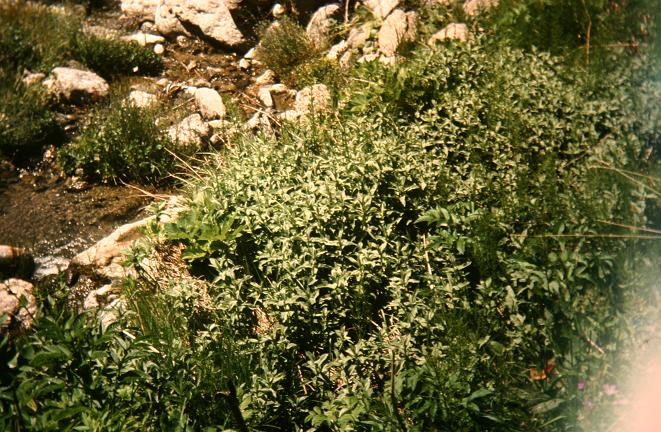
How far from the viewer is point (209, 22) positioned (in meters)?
7.52

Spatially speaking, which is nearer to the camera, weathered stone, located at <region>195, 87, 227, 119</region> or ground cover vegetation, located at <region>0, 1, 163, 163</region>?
ground cover vegetation, located at <region>0, 1, 163, 163</region>

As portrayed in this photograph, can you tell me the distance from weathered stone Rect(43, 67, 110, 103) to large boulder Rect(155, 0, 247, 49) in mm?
1500

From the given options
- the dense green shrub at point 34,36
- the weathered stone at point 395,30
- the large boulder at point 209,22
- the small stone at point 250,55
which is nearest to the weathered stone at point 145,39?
the large boulder at point 209,22

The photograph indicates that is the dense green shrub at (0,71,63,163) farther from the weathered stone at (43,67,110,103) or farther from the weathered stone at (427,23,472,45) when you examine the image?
the weathered stone at (427,23,472,45)

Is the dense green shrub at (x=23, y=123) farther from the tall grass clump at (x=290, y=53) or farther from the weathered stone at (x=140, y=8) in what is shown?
the weathered stone at (x=140, y=8)

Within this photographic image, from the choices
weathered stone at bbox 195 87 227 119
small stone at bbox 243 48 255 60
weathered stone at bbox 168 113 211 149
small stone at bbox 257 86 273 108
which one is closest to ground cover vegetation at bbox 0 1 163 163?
small stone at bbox 243 48 255 60

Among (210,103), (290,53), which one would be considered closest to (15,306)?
(210,103)

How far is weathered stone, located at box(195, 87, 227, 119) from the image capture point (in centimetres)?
620

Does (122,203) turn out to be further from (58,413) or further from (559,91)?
(559,91)

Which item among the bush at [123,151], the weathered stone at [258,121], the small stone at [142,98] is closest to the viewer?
the weathered stone at [258,121]

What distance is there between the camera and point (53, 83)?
21.9 ft

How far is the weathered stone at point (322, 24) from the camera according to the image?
6.85 metres

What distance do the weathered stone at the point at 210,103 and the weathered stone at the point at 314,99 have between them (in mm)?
846

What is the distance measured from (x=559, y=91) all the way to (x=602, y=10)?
36.7 inches
